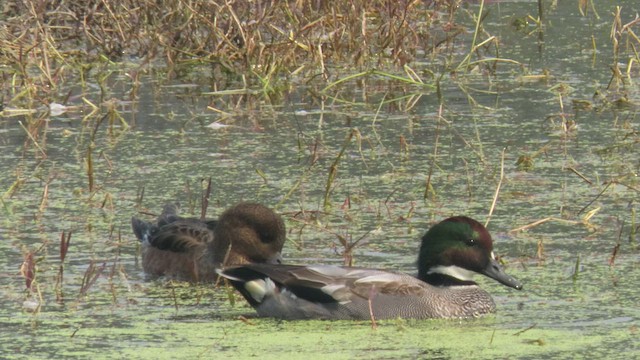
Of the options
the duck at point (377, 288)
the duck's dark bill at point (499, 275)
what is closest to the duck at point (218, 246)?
the duck at point (377, 288)

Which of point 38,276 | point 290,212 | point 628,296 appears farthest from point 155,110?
point 628,296

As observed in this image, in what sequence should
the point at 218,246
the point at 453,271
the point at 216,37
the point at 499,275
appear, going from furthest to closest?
1. the point at 216,37
2. the point at 218,246
3. the point at 453,271
4. the point at 499,275

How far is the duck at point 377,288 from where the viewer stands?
607 centimetres

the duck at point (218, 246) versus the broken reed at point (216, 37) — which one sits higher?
the broken reed at point (216, 37)

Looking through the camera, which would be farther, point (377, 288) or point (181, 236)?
point (181, 236)

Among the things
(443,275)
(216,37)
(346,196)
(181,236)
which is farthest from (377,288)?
(216,37)

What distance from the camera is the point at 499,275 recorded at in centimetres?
634

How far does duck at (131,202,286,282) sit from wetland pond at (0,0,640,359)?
0.39 ft

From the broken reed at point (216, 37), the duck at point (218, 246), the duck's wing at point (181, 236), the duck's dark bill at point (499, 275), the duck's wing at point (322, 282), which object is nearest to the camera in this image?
the duck's wing at point (322, 282)

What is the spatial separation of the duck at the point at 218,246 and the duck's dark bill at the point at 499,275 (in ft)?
3.02

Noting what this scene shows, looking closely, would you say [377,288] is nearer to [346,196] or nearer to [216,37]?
[346,196]

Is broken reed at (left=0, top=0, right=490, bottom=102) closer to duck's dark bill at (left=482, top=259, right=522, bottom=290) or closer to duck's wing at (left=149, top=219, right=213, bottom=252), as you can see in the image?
duck's wing at (left=149, top=219, right=213, bottom=252)

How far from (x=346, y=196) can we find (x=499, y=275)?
1.67m

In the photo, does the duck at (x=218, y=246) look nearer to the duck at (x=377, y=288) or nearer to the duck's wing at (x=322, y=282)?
the duck at (x=377, y=288)
